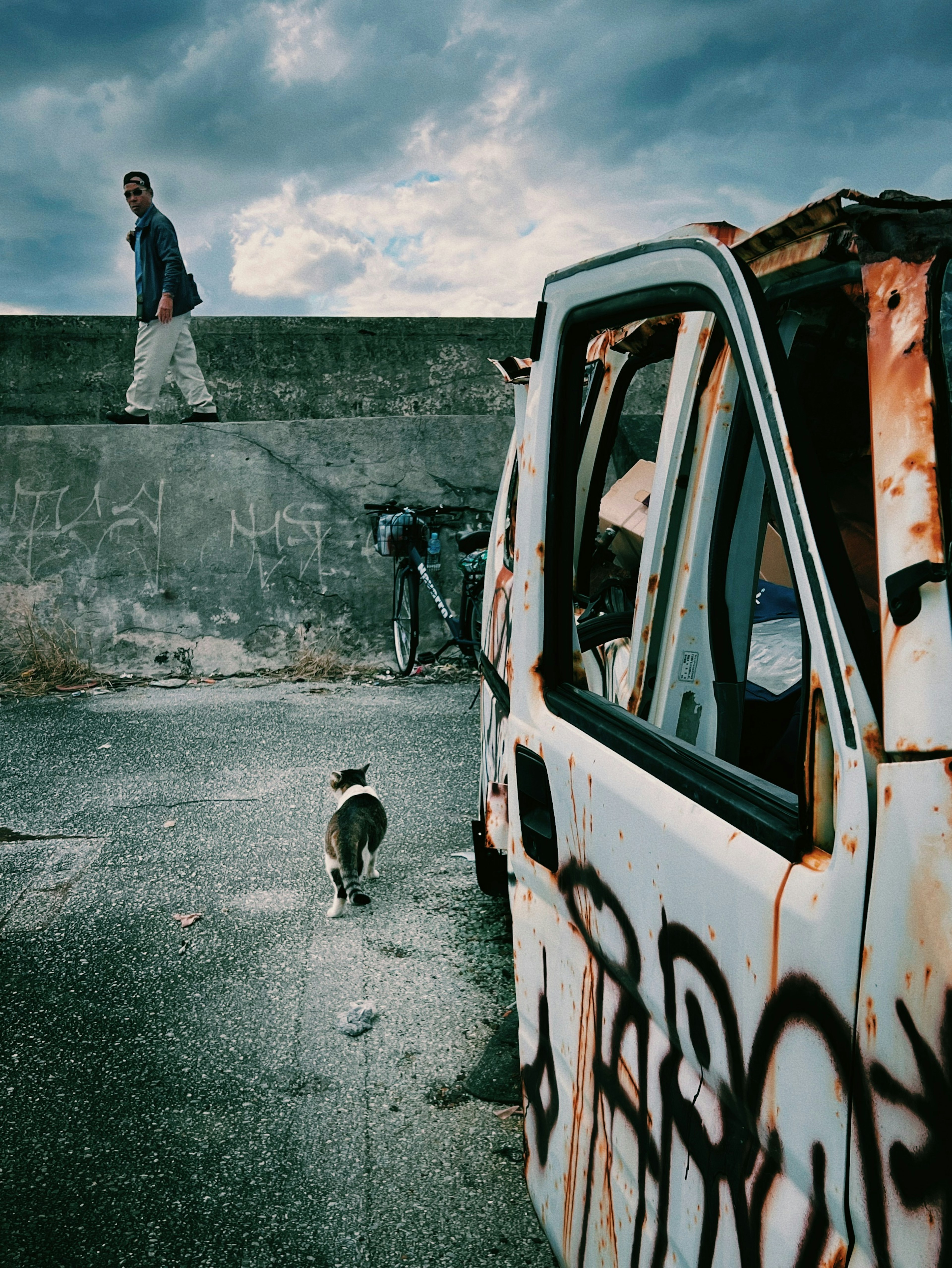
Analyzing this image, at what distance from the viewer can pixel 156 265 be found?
8.06m

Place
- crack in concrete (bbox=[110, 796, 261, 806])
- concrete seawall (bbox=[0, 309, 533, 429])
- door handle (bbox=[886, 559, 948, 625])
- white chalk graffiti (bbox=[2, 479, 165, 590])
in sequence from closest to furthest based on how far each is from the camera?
door handle (bbox=[886, 559, 948, 625])
crack in concrete (bbox=[110, 796, 261, 806])
white chalk graffiti (bbox=[2, 479, 165, 590])
concrete seawall (bbox=[0, 309, 533, 429])

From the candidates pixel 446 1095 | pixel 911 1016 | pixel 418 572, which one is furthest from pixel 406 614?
pixel 911 1016

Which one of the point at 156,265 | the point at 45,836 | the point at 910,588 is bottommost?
the point at 45,836

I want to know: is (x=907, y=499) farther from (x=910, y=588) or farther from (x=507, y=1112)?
(x=507, y=1112)

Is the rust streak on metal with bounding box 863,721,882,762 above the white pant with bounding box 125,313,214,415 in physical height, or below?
below

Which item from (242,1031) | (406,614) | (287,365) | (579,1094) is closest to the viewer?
(579,1094)

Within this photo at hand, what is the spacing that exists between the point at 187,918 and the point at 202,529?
456 centimetres

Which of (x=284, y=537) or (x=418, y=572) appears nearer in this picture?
(x=418, y=572)

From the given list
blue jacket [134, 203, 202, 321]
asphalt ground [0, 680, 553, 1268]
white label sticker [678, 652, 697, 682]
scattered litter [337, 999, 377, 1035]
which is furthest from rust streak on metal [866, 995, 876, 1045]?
blue jacket [134, 203, 202, 321]

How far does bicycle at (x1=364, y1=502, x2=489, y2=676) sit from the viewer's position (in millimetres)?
7160

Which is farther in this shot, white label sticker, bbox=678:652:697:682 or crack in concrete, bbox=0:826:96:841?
crack in concrete, bbox=0:826:96:841

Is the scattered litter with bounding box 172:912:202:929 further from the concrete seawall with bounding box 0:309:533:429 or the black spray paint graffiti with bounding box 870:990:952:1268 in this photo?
the concrete seawall with bounding box 0:309:533:429

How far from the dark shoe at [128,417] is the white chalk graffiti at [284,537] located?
1.38m

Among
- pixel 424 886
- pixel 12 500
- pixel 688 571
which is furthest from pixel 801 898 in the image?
pixel 12 500
